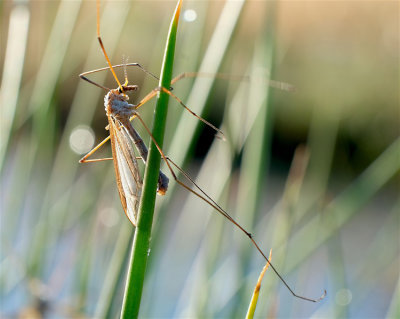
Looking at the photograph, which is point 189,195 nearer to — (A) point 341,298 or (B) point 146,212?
(A) point 341,298

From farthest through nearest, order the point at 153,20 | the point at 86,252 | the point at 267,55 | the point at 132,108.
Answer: the point at 153,20, the point at 86,252, the point at 267,55, the point at 132,108

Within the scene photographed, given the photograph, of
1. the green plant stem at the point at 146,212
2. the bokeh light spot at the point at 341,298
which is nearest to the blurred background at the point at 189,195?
the bokeh light spot at the point at 341,298

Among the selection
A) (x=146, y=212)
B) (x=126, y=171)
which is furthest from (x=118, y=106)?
(x=146, y=212)

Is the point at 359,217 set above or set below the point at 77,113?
below

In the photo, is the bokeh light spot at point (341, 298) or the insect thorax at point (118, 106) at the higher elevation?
the insect thorax at point (118, 106)

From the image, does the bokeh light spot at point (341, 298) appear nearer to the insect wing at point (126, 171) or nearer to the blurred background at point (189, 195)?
the blurred background at point (189, 195)

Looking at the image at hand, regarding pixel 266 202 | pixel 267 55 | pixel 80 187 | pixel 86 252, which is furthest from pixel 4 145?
pixel 266 202

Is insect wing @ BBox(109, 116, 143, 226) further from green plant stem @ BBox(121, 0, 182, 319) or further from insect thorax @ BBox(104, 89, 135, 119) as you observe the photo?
green plant stem @ BBox(121, 0, 182, 319)

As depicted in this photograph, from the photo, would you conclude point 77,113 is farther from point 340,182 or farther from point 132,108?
point 340,182
